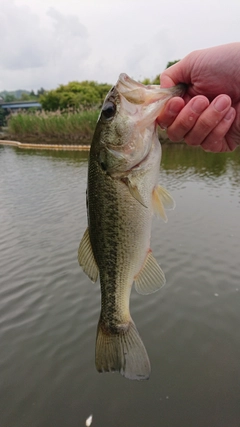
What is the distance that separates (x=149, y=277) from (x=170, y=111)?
Result: 1.11 metres

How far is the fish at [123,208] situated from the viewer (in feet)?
6.14

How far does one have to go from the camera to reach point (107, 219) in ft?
6.58

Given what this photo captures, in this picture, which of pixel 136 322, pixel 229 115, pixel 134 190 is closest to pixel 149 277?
pixel 134 190

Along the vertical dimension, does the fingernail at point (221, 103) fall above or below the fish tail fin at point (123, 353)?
above

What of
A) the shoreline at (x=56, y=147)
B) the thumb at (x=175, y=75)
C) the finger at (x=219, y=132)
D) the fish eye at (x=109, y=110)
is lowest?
the shoreline at (x=56, y=147)

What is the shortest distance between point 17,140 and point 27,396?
29.1 meters

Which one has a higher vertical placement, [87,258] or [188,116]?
[188,116]

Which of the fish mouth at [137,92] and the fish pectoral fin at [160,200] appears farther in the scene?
the fish pectoral fin at [160,200]

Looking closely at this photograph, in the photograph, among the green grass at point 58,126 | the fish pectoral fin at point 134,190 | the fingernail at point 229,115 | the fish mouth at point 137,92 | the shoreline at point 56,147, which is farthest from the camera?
the green grass at point 58,126

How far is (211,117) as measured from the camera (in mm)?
A: 2105

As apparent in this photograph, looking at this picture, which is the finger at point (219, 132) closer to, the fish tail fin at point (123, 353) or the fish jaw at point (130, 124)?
the fish jaw at point (130, 124)

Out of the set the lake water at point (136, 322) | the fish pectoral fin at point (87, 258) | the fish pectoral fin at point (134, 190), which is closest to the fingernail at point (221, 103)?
the fish pectoral fin at point (134, 190)

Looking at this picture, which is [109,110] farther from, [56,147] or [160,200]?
[56,147]

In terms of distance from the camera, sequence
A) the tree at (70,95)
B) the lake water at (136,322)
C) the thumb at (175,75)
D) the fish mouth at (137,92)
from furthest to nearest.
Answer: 1. the tree at (70,95)
2. the lake water at (136,322)
3. the thumb at (175,75)
4. the fish mouth at (137,92)
